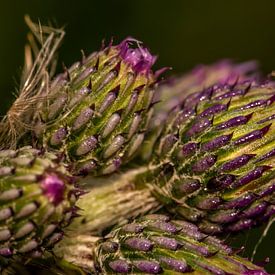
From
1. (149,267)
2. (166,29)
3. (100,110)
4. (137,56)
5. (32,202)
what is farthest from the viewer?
(166,29)

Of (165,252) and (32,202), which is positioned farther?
(165,252)

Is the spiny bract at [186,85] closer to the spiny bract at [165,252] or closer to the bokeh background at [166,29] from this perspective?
the spiny bract at [165,252]

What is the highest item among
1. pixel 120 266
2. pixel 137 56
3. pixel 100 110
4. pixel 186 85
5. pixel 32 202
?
pixel 137 56

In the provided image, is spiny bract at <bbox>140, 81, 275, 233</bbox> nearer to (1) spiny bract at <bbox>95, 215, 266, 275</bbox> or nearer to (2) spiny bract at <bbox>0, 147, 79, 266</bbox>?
(1) spiny bract at <bbox>95, 215, 266, 275</bbox>

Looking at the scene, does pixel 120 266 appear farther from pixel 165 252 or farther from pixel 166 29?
pixel 166 29

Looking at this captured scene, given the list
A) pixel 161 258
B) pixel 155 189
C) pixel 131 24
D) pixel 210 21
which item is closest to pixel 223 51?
pixel 210 21

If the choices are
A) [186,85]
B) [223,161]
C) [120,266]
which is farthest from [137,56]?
[186,85]

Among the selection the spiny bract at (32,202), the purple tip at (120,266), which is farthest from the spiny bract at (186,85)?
the spiny bract at (32,202)
